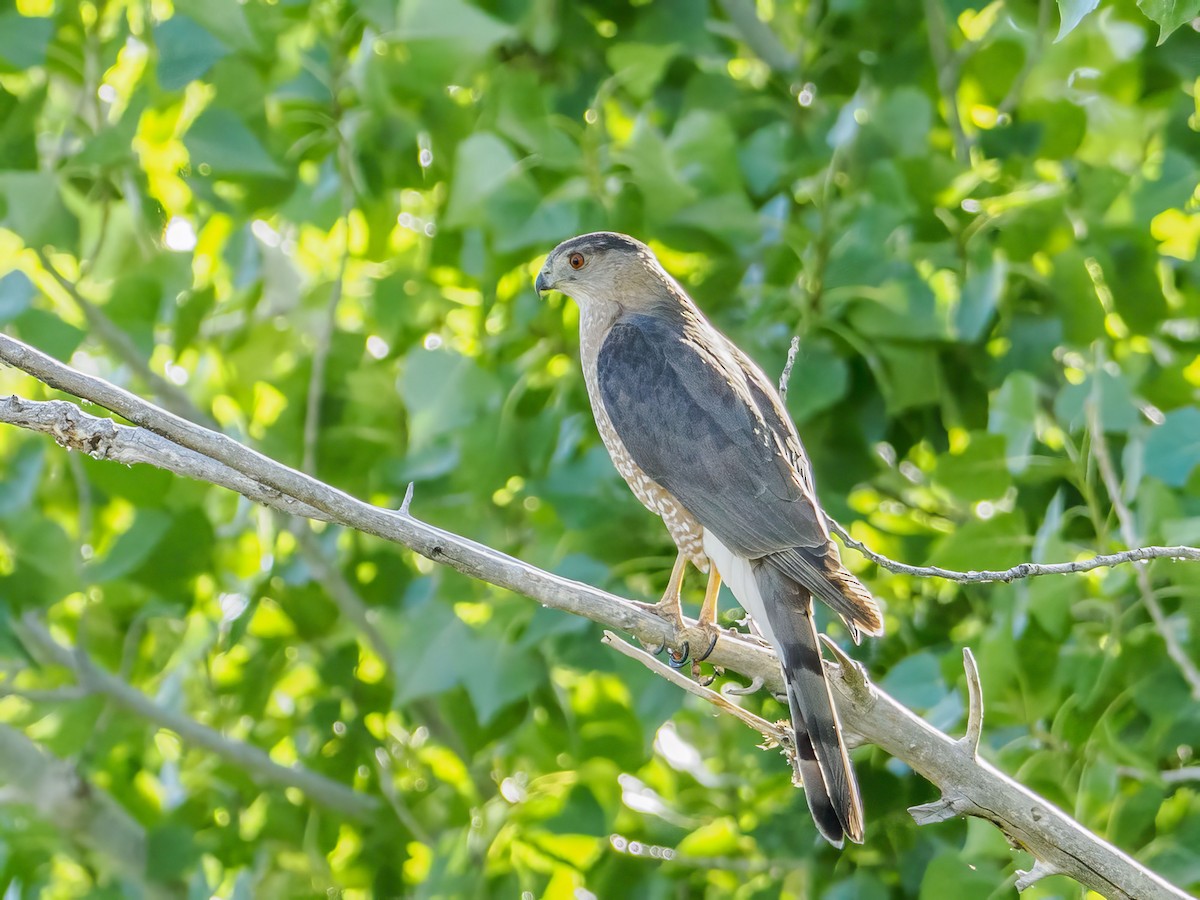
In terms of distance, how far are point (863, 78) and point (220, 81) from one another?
2.11m

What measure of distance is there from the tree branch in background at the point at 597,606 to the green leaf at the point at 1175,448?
47.7 inches

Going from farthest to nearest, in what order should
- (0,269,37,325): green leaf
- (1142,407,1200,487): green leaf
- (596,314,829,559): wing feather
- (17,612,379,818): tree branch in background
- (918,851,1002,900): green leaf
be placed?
(17,612,379,818): tree branch in background → (0,269,37,325): green leaf → (1142,407,1200,487): green leaf → (918,851,1002,900): green leaf → (596,314,829,559): wing feather

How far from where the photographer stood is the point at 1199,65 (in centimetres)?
387

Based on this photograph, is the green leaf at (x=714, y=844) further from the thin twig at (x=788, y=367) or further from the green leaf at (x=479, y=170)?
the green leaf at (x=479, y=170)

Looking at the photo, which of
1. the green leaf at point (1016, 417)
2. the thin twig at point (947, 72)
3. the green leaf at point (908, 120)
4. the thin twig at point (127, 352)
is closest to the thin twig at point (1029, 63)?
the thin twig at point (947, 72)

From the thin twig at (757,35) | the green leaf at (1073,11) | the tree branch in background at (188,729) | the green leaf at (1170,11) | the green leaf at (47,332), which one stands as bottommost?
the tree branch in background at (188,729)

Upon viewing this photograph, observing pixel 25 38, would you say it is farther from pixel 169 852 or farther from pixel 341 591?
pixel 169 852

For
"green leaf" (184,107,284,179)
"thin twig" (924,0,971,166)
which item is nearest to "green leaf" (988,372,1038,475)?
"thin twig" (924,0,971,166)

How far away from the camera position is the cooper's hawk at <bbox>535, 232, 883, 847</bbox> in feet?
7.64

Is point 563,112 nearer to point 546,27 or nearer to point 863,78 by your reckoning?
point 546,27

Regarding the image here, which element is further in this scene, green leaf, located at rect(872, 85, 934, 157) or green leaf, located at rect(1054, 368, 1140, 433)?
green leaf, located at rect(872, 85, 934, 157)

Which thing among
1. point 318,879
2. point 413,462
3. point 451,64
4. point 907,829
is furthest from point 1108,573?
point 318,879

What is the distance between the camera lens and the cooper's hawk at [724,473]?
2.33m

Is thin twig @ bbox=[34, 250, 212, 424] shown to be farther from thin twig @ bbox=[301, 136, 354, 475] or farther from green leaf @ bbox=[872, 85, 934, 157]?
green leaf @ bbox=[872, 85, 934, 157]
